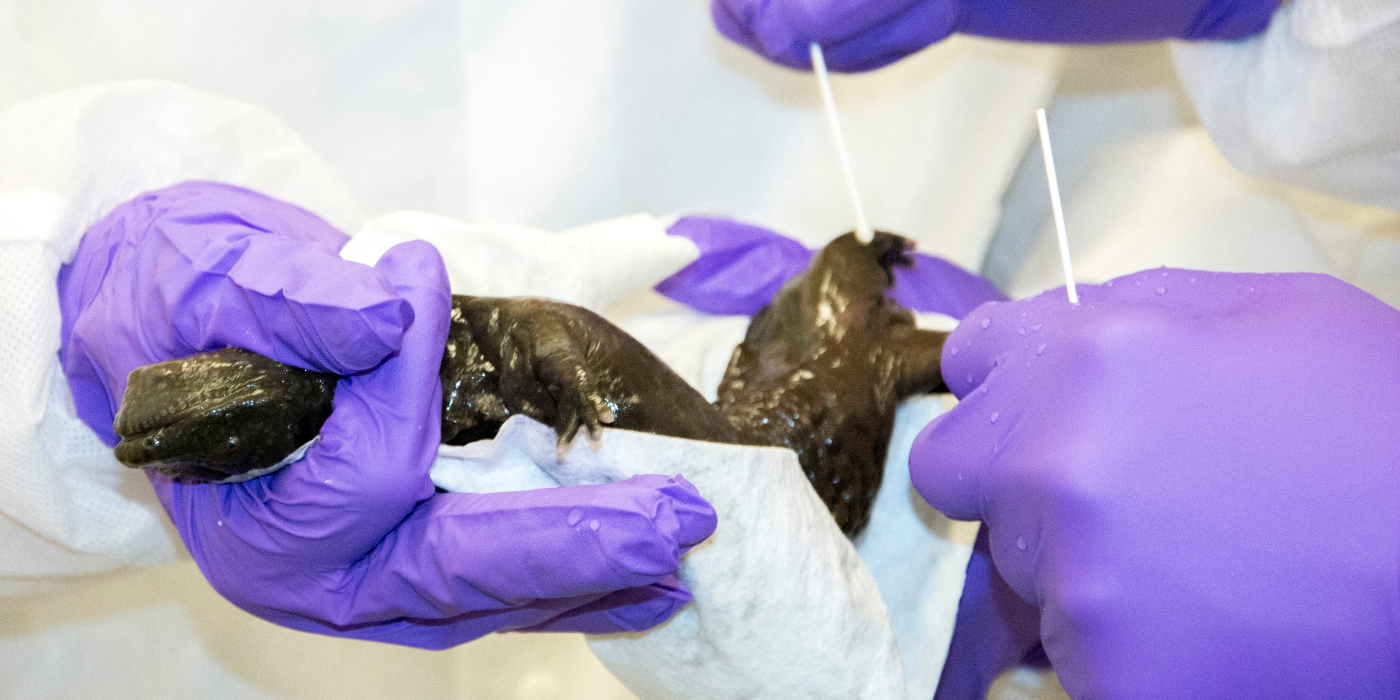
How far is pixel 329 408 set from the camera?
1.01m

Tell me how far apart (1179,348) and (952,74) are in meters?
1.18

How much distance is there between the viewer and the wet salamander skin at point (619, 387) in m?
0.90

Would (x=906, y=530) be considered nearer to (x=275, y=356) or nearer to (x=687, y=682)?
(x=687, y=682)

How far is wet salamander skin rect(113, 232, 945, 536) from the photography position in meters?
0.90

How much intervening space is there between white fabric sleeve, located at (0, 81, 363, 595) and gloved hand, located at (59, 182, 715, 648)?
7 cm

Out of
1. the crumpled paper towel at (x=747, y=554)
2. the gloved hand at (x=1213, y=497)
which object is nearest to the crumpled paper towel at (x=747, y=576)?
the crumpled paper towel at (x=747, y=554)

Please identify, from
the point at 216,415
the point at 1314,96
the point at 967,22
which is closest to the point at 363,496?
the point at 216,415

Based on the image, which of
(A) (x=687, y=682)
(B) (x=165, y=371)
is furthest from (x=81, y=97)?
→ (A) (x=687, y=682)

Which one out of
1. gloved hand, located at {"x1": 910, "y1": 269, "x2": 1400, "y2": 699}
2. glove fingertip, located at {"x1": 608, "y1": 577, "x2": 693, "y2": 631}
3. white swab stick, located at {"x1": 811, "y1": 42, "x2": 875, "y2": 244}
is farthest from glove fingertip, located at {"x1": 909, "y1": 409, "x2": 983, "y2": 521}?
white swab stick, located at {"x1": 811, "y1": 42, "x2": 875, "y2": 244}

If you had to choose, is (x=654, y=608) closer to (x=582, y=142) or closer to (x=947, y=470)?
(x=947, y=470)

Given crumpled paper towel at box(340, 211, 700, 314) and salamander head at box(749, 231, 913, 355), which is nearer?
crumpled paper towel at box(340, 211, 700, 314)

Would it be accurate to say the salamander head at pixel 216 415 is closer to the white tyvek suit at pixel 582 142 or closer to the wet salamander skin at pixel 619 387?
the wet salamander skin at pixel 619 387

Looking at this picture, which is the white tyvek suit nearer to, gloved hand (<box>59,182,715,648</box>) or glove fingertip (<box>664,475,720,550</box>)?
gloved hand (<box>59,182,715,648</box>)

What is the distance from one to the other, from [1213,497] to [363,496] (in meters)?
0.78
